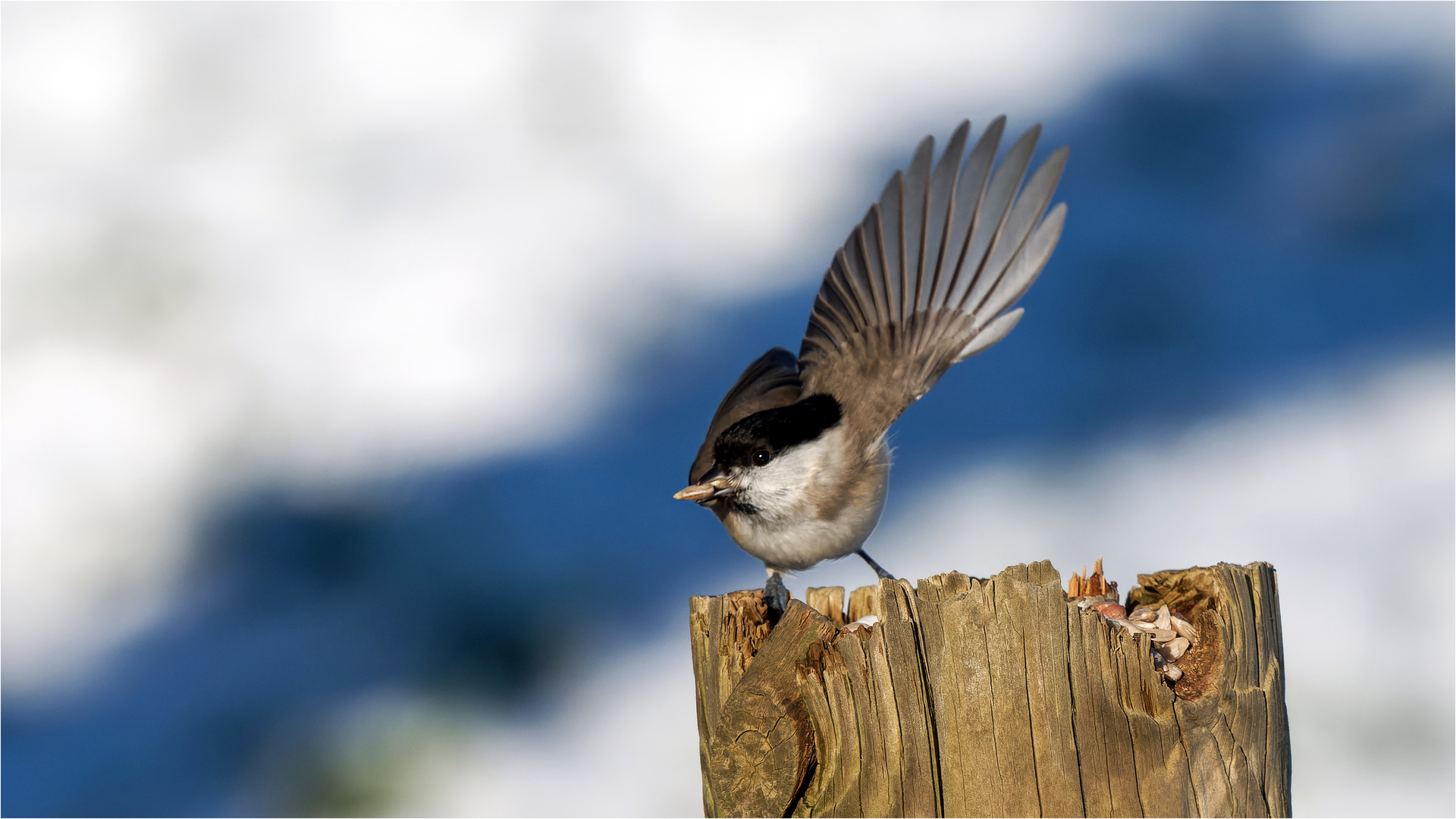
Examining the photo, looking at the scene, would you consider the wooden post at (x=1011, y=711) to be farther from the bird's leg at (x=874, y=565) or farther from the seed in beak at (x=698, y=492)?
the bird's leg at (x=874, y=565)

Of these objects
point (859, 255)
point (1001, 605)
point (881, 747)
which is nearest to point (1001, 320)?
point (859, 255)

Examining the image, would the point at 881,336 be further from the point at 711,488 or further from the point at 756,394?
the point at 711,488

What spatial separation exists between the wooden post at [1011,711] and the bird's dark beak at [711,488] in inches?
19.4

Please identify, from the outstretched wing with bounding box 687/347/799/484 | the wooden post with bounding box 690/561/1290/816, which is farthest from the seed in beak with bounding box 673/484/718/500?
the wooden post with bounding box 690/561/1290/816

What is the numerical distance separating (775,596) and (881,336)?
53 cm

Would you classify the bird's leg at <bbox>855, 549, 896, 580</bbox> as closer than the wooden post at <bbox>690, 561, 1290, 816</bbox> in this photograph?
No

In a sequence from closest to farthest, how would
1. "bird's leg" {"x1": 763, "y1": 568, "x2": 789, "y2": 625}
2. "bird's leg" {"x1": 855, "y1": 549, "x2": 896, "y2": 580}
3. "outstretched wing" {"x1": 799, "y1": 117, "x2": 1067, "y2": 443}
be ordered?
"bird's leg" {"x1": 763, "y1": 568, "x2": 789, "y2": 625} < "outstretched wing" {"x1": 799, "y1": 117, "x2": 1067, "y2": 443} < "bird's leg" {"x1": 855, "y1": 549, "x2": 896, "y2": 580}

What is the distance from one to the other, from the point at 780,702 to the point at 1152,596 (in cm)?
51

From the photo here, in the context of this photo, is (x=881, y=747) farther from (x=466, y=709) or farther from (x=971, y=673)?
(x=466, y=709)

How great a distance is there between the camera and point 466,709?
3623mm

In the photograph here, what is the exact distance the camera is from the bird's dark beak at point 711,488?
1.63m

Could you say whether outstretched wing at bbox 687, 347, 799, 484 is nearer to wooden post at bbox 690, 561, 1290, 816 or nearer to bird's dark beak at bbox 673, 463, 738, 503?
bird's dark beak at bbox 673, 463, 738, 503

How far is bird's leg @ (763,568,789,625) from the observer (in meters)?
1.38

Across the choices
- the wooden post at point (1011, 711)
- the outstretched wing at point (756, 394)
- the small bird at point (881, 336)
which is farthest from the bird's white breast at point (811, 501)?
the wooden post at point (1011, 711)
